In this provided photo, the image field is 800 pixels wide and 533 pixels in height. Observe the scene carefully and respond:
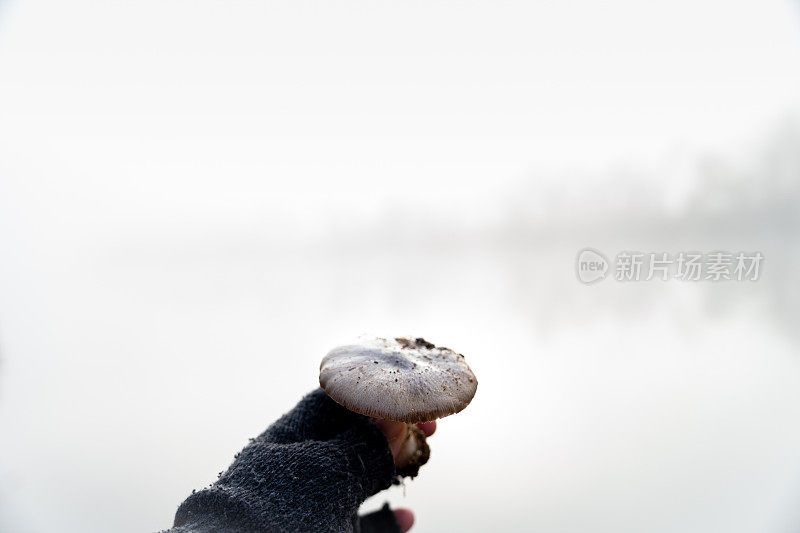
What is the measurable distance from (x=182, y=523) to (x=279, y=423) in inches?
12.6

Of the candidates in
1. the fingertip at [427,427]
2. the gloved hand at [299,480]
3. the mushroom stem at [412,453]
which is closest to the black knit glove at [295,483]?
the gloved hand at [299,480]

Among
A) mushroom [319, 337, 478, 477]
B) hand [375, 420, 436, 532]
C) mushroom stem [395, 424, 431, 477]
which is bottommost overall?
mushroom stem [395, 424, 431, 477]

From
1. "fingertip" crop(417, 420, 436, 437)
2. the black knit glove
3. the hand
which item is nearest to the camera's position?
the black knit glove

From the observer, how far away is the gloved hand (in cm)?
94

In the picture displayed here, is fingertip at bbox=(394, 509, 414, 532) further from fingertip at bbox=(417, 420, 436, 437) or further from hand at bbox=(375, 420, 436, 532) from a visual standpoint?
fingertip at bbox=(417, 420, 436, 437)

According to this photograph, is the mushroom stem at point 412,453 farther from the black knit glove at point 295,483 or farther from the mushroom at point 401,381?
the black knit glove at point 295,483

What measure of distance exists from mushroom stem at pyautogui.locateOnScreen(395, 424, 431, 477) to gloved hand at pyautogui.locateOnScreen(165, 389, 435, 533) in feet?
0.19

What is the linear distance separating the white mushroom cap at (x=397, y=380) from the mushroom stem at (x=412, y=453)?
259 millimetres

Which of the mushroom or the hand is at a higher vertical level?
the mushroom

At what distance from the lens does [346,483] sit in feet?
3.41

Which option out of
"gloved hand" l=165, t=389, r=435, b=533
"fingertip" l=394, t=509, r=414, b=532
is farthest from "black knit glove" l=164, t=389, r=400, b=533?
"fingertip" l=394, t=509, r=414, b=532

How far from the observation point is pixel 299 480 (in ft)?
3.31

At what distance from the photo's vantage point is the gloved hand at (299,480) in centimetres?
94

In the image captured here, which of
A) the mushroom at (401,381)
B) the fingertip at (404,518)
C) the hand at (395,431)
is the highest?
the mushroom at (401,381)
